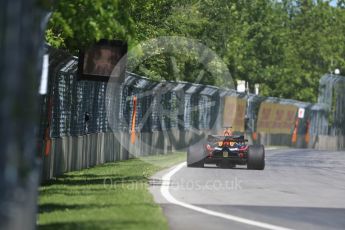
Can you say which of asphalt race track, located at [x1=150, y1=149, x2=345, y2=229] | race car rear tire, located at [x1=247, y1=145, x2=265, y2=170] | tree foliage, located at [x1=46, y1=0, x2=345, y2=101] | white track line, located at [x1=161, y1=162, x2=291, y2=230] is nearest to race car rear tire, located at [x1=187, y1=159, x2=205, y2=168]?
asphalt race track, located at [x1=150, y1=149, x2=345, y2=229]

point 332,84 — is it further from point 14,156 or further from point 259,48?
point 14,156

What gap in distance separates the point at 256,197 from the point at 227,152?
31.3 ft

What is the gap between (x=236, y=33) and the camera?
2953 inches

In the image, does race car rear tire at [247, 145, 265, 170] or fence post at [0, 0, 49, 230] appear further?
race car rear tire at [247, 145, 265, 170]

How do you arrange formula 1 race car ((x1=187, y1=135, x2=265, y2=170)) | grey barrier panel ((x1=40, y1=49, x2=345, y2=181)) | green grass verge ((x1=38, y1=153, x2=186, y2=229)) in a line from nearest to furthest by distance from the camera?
green grass verge ((x1=38, y1=153, x2=186, y2=229)) → grey barrier panel ((x1=40, y1=49, x2=345, y2=181)) → formula 1 race car ((x1=187, y1=135, x2=265, y2=170))

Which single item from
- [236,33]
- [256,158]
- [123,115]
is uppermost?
[236,33]

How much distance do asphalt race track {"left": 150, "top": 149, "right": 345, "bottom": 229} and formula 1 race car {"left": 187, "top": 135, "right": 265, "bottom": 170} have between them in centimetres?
36

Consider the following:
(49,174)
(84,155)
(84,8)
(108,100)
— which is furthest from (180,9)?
(84,8)

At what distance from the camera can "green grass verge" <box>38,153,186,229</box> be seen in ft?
40.7

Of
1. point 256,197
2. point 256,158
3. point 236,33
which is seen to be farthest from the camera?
point 236,33

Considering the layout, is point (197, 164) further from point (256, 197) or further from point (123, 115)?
point (256, 197)

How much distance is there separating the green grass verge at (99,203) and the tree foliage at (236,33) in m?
2.44

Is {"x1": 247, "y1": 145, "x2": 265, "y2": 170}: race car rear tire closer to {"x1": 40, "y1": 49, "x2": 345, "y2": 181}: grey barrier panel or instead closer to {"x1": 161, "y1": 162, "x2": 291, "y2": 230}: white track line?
{"x1": 40, "y1": 49, "x2": 345, "y2": 181}: grey barrier panel

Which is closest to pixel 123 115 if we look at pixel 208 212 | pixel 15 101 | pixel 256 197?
pixel 256 197
